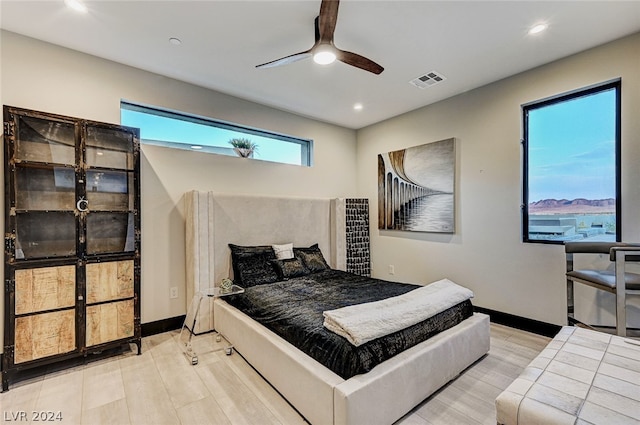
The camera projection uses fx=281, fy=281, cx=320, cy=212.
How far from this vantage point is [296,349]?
82.4 inches

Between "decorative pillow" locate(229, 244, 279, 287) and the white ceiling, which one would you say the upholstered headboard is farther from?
the white ceiling

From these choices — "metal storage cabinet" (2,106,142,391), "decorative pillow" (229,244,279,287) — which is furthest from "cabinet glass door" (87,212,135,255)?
"decorative pillow" (229,244,279,287)

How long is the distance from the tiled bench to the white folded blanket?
2.39ft

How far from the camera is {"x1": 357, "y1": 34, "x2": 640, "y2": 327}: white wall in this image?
267 cm

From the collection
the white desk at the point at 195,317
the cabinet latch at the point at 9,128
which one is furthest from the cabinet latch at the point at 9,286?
the white desk at the point at 195,317

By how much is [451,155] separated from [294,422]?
12.0 feet

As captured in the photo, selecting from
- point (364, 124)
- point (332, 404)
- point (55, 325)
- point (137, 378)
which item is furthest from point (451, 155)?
point (55, 325)

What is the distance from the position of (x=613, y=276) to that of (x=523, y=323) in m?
1.14

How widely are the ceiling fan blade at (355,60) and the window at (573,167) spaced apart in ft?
7.13

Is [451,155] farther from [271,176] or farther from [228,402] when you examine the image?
[228,402]

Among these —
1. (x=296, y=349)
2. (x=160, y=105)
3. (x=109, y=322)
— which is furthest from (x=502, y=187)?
(x=109, y=322)

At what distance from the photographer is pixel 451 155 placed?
156 inches

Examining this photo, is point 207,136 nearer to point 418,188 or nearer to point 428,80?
point 428,80

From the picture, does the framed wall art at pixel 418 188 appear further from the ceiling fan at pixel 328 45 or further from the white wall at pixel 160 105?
the ceiling fan at pixel 328 45
